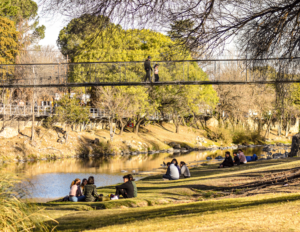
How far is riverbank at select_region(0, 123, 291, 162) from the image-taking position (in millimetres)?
38688

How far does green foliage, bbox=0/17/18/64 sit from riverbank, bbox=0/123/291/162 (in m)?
8.00

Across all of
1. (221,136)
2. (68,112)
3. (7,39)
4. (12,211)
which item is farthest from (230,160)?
(221,136)

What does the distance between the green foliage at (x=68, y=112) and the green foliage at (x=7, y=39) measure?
7.03 meters

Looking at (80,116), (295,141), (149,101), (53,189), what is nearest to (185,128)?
(149,101)

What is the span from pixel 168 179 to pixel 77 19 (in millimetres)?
10685

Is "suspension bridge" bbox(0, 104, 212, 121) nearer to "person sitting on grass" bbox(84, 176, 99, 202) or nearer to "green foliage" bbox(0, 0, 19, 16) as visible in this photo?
"green foliage" bbox(0, 0, 19, 16)

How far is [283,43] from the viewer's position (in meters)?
11.1

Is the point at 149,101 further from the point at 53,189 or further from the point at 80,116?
the point at 53,189

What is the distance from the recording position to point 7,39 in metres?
38.6

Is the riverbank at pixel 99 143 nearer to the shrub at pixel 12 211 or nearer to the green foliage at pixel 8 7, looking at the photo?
the green foliage at pixel 8 7

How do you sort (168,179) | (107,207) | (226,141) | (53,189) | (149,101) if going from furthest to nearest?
(226,141) → (149,101) → (53,189) → (168,179) → (107,207)

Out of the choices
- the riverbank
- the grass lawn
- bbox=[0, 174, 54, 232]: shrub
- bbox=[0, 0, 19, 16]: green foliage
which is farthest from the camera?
the riverbank

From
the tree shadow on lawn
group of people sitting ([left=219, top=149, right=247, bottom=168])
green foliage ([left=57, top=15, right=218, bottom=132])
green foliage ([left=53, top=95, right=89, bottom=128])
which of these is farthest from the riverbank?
the tree shadow on lawn

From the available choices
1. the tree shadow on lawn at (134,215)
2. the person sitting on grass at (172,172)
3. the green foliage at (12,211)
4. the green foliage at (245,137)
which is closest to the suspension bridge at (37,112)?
the green foliage at (245,137)
